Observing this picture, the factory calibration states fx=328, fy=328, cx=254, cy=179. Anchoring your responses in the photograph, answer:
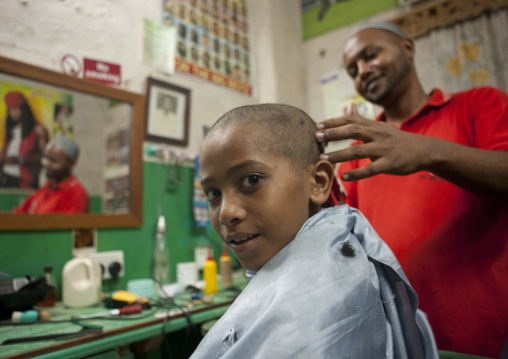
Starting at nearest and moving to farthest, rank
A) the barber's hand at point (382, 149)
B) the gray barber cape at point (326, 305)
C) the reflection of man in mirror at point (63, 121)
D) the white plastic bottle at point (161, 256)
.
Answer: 1. the gray barber cape at point (326, 305)
2. the barber's hand at point (382, 149)
3. the reflection of man in mirror at point (63, 121)
4. the white plastic bottle at point (161, 256)

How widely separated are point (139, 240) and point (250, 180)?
1364 mm

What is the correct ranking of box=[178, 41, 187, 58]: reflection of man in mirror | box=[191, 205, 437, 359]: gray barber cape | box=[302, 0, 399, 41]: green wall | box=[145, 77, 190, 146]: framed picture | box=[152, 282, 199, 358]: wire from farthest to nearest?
box=[302, 0, 399, 41]: green wall < box=[178, 41, 187, 58]: reflection of man in mirror < box=[145, 77, 190, 146]: framed picture < box=[152, 282, 199, 358]: wire < box=[191, 205, 437, 359]: gray barber cape

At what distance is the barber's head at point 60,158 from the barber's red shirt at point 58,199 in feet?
0.13

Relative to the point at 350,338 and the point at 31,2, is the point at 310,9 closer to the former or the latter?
the point at 31,2

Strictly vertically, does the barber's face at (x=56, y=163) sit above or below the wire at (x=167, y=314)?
above

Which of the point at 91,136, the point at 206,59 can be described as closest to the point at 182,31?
the point at 206,59

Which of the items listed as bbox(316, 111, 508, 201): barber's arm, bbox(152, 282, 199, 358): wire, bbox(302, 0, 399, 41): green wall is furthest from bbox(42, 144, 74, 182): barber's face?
bbox(302, 0, 399, 41): green wall

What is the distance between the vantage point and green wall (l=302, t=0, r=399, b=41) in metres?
2.70

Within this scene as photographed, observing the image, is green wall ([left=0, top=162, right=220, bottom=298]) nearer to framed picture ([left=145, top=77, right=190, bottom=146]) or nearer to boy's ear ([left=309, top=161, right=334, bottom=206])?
framed picture ([left=145, top=77, right=190, bottom=146])

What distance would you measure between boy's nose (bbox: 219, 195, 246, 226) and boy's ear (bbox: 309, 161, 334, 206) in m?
0.19

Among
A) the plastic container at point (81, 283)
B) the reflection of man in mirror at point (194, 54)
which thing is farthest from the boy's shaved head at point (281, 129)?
the reflection of man in mirror at point (194, 54)

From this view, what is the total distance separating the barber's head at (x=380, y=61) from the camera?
4.26ft

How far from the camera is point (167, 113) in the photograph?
2146mm

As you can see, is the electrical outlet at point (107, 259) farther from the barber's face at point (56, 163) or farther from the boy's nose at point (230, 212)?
the boy's nose at point (230, 212)
